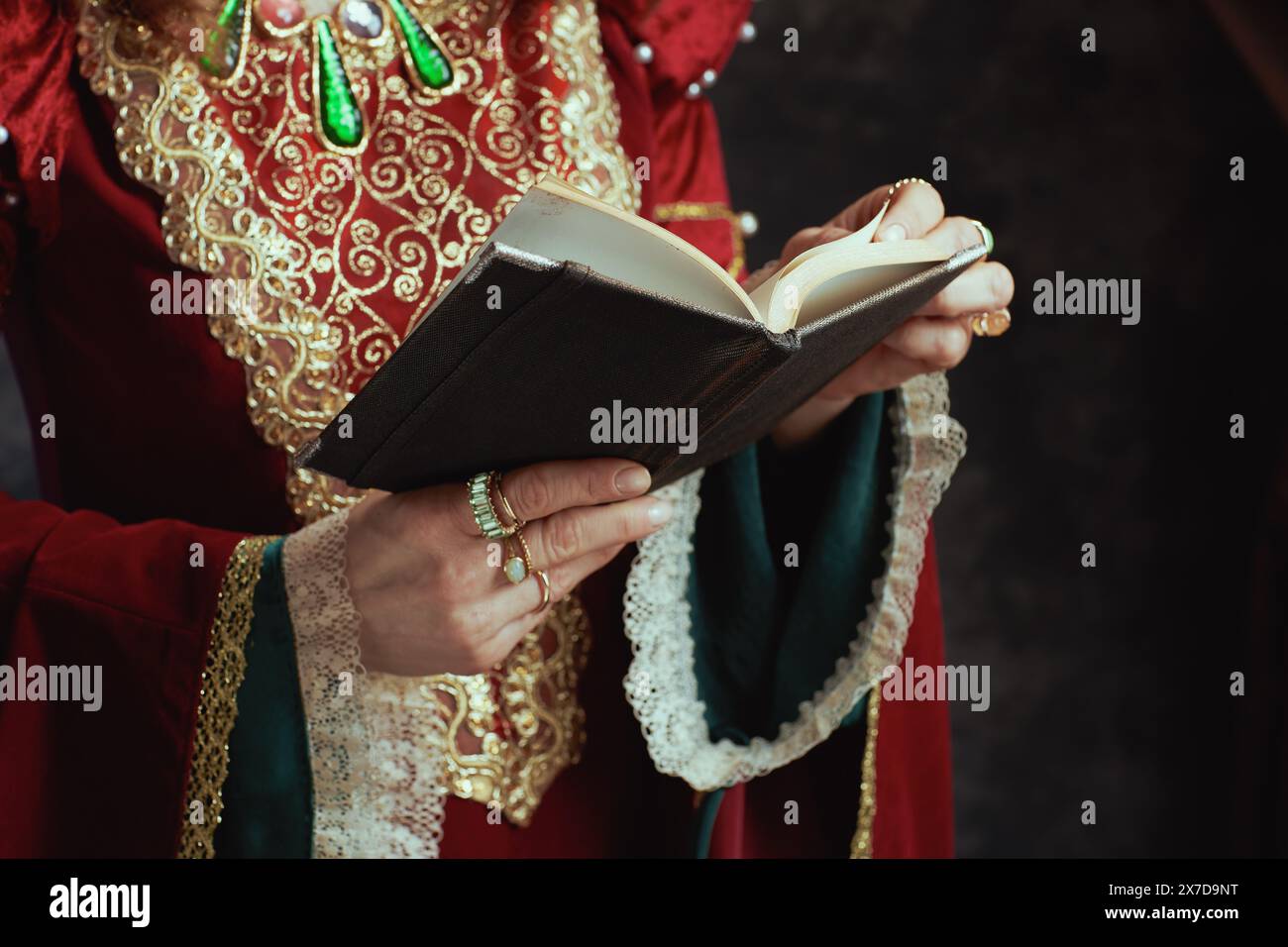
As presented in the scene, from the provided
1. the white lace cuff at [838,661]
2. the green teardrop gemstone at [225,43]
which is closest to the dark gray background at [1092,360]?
the white lace cuff at [838,661]

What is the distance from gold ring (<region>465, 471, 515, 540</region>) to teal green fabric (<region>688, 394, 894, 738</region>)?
0.27 metres

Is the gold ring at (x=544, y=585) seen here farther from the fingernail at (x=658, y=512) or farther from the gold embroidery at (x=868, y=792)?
the gold embroidery at (x=868, y=792)

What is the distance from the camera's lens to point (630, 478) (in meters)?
0.69

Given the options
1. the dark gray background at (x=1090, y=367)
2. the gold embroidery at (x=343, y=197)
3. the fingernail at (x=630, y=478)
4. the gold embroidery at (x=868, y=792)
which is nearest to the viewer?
the fingernail at (x=630, y=478)

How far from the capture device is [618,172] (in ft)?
3.08

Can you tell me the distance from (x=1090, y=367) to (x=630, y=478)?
3.68 ft

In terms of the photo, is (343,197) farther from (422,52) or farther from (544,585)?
(544,585)

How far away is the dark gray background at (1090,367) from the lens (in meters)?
1.54

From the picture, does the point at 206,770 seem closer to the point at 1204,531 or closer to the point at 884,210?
the point at 884,210

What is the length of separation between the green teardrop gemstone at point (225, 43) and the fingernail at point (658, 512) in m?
0.43

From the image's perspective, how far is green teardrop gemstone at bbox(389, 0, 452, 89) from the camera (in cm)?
89

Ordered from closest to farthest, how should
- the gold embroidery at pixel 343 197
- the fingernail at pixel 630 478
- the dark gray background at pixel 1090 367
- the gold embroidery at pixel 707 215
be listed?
1. the fingernail at pixel 630 478
2. the gold embroidery at pixel 343 197
3. the gold embroidery at pixel 707 215
4. the dark gray background at pixel 1090 367

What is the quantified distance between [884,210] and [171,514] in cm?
54

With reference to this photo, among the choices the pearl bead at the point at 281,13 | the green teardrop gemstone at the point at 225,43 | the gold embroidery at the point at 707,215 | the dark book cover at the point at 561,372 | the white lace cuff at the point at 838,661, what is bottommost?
the white lace cuff at the point at 838,661
